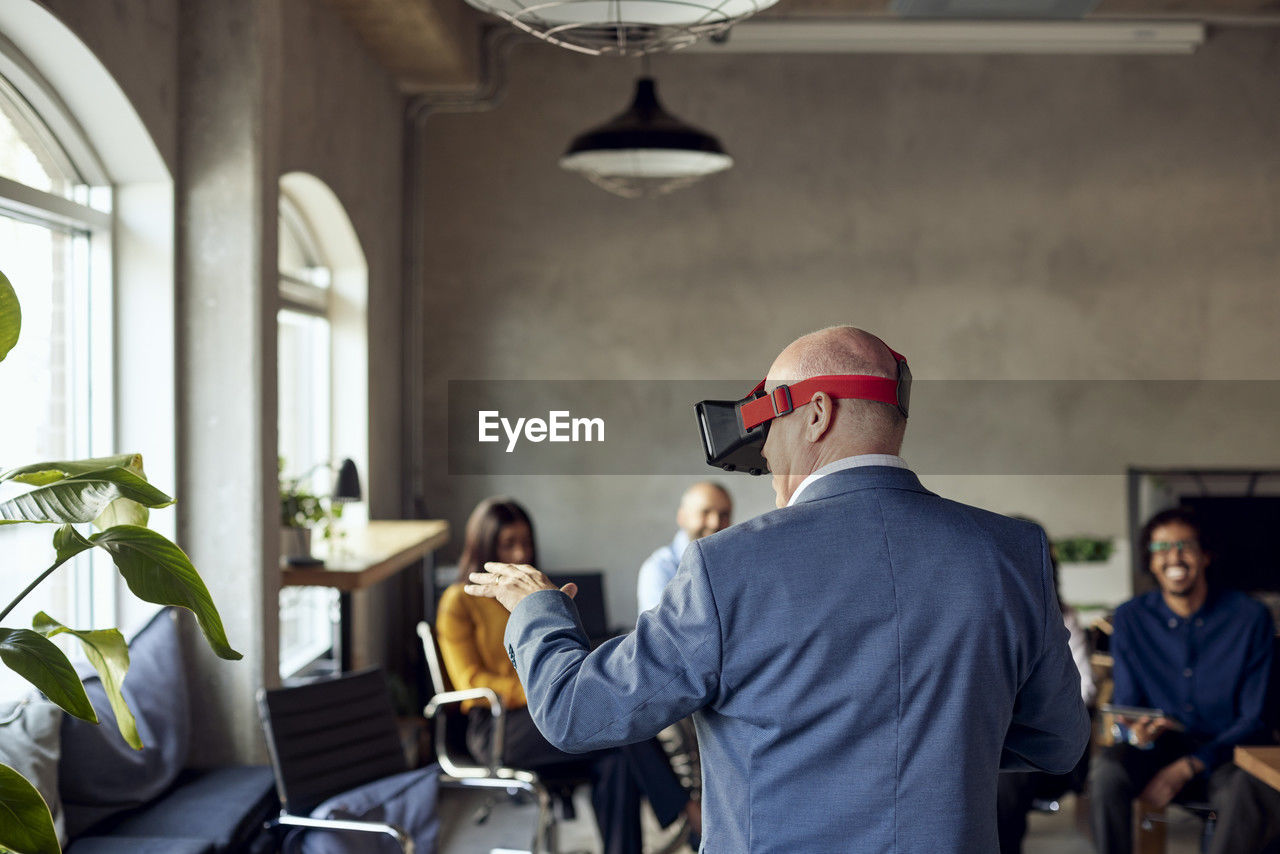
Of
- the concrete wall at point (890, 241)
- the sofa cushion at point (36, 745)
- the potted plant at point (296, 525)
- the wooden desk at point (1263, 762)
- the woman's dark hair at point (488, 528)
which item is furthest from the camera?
the concrete wall at point (890, 241)

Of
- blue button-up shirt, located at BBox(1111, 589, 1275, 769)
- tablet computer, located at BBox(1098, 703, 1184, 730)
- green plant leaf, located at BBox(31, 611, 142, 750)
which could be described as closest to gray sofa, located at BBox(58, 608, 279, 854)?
green plant leaf, located at BBox(31, 611, 142, 750)

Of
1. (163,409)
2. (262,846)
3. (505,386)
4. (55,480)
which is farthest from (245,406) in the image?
(505,386)

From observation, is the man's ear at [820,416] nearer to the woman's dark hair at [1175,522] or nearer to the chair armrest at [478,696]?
the chair armrest at [478,696]

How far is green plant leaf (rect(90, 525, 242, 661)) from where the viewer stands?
5.92ft

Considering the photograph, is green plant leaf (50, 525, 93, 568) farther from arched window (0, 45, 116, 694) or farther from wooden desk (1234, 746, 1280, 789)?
wooden desk (1234, 746, 1280, 789)

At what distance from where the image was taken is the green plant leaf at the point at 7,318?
170 cm

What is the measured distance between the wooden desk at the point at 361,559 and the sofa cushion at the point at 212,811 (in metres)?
0.70

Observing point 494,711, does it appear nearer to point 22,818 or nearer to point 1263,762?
point 1263,762

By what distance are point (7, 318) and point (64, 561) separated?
0.37 meters

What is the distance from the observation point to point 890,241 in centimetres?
655

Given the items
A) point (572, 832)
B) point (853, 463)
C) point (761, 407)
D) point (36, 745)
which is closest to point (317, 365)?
point (572, 832)

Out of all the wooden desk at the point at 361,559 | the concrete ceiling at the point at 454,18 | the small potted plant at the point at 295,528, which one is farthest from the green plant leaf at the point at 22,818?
the concrete ceiling at the point at 454,18

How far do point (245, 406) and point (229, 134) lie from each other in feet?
2.65

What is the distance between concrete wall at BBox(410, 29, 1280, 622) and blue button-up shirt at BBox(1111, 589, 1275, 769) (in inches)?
96.3
